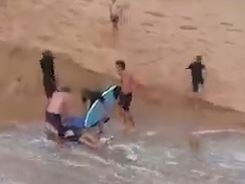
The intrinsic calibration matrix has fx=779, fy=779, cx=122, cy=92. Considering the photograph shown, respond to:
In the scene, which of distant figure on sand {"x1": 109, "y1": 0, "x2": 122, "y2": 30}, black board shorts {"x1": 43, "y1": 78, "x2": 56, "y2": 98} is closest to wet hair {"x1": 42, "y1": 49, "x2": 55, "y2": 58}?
black board shorts {"x1": 43, "y1": 78, "x2": 56, "y2": 98}

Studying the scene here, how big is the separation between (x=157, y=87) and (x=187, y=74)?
0.16 meters

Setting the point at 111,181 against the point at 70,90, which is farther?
the point at 70,90

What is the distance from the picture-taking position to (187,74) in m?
3.71

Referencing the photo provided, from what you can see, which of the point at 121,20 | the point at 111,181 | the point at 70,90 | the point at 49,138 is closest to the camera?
the point at 111,181

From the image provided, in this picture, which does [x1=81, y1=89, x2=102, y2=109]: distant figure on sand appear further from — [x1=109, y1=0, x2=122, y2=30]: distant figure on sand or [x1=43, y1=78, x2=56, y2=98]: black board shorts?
[x1=109, y1=0, x2=122, y2=30]: distant figure on sand

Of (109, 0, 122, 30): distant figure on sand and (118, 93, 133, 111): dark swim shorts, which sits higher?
(109, 0, 122, 30): distant figure on sand

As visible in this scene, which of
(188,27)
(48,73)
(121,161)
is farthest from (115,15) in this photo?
(121,161)

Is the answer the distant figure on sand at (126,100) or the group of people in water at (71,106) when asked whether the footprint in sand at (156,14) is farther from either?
the distant figure on sand at (126,100)

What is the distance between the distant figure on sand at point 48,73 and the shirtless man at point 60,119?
1.28 feet

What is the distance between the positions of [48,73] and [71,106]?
518 mm

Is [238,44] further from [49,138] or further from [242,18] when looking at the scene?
[49,138]

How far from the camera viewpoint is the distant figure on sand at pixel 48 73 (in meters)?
3.56

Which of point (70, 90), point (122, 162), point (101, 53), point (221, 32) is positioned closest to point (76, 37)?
point (101, 53)

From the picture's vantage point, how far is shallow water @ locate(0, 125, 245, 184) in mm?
2801
